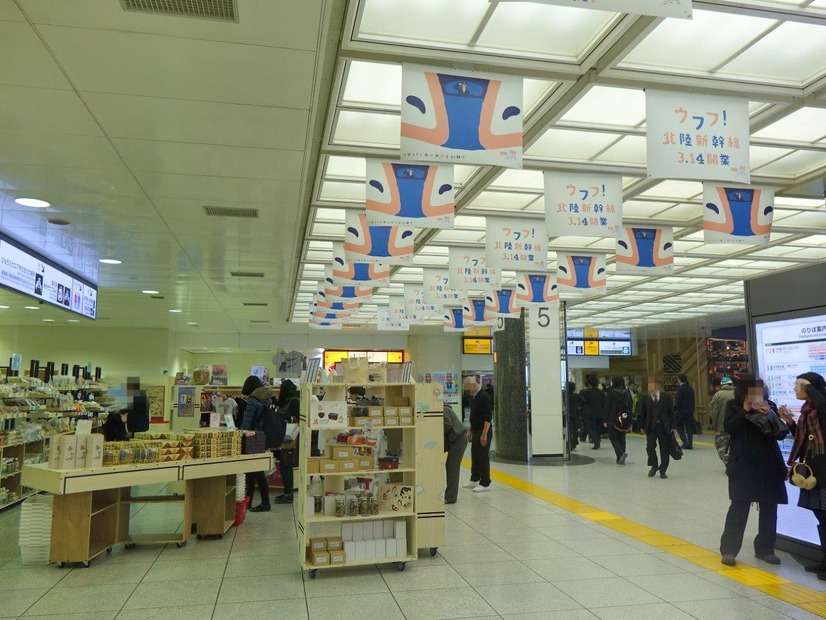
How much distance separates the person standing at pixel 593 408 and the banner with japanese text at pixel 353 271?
688cm

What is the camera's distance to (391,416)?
549 cm

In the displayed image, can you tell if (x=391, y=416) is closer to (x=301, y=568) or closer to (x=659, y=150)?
(x=301, y=568)

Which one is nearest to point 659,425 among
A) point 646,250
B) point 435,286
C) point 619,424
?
point 619,424

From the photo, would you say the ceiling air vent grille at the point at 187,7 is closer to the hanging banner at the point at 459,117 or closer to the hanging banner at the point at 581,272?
the hanging banner at the point at 459,117

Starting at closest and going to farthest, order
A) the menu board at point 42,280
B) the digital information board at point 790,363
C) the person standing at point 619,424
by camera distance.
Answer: the digital information board at point 790,363 < the menu board at point 42,280 < the person standing at point 619,424

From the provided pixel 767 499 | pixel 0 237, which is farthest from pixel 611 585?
pixel 0 237

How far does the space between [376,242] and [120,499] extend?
414 cm

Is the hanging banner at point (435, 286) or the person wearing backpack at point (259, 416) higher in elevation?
the hanging banner at point (435, 286)

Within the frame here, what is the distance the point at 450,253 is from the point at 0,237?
21.1 ft

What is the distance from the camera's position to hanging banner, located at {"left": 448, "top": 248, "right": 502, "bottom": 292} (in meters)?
10.5

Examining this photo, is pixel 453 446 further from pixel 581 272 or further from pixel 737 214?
pixel 737 214

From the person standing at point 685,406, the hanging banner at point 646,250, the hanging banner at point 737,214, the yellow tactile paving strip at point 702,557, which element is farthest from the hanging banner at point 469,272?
the person standing at point 685,406

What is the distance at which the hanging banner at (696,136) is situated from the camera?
5047mm

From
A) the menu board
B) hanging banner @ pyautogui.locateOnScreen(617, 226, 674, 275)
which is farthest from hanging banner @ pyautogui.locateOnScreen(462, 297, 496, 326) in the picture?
the menu board
